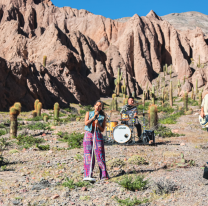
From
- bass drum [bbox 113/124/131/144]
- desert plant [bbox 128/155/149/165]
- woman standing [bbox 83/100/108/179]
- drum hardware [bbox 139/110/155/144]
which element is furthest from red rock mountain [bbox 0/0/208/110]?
woman standing [bbox 83/100/108/179]

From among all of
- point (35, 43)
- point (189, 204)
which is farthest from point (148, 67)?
point (189, 204)

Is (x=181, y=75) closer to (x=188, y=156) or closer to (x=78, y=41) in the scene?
(x=78, y=41)

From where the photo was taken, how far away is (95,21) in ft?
191

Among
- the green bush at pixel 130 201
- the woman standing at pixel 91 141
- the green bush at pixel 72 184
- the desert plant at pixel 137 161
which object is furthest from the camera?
the desert plant at pixel 137 161

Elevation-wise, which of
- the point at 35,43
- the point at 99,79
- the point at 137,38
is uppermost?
the point at 137,38

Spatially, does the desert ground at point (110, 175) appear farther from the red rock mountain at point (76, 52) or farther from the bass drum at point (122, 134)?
the red rock mountain at point (76, 52)

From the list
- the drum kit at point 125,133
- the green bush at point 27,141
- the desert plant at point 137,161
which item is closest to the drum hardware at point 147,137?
the drum kit at point 125,133

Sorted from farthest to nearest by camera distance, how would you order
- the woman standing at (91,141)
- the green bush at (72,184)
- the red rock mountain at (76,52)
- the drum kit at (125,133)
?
the red rock mountain at (76,52) < the drum kit at (125,133) < the woman standing at (91,141) < the green bush at (72,184)

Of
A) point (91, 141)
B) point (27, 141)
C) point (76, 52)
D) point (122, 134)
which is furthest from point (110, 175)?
point (76, 52)

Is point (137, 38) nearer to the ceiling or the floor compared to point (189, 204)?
nearer to the ceiling

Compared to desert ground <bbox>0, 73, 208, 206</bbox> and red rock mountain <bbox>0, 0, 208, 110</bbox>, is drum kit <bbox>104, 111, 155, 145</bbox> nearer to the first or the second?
desert ground <bbox>0, 73, 208, 206</bbox>

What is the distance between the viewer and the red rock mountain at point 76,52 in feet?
80.4

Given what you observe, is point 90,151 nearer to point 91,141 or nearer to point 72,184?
point 91,141

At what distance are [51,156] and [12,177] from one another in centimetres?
A: 213
